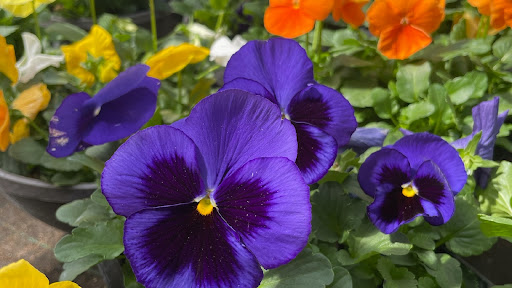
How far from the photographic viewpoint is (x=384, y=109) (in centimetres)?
88

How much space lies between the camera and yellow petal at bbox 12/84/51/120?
88 cm

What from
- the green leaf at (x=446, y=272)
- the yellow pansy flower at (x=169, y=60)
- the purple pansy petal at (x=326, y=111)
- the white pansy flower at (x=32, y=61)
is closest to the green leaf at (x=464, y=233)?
the green leaf at (x=446, y=272)

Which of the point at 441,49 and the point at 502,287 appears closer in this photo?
the point at 502,287

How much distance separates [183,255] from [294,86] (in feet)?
0.76

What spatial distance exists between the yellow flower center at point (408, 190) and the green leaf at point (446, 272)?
0.10 meters

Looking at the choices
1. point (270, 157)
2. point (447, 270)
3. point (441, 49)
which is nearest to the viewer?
point (270, 157)

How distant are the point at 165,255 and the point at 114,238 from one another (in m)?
0.19

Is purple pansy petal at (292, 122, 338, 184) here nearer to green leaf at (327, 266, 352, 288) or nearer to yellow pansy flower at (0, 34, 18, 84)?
green leaf at (327, 266, 352, 288)

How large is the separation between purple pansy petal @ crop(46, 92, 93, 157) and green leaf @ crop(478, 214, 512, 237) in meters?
0.48

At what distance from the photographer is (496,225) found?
1.85ft

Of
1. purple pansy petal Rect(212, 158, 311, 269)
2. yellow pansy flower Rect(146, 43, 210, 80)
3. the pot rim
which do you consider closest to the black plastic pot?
the pot rim

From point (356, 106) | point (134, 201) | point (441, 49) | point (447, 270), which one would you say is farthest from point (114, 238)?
point (441, 49)

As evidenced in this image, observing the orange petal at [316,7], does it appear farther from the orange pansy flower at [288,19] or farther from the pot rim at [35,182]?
the pot rim at [35,182]

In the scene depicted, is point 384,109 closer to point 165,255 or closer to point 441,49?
point 441,49
